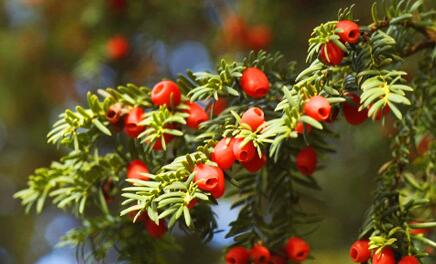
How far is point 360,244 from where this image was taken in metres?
1.08

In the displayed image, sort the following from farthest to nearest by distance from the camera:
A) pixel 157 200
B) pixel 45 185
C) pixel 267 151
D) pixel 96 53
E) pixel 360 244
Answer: pixel 96 53 → pixel 45 185 → pixel 267 151 → pixel 360 244 → pixel 157 200

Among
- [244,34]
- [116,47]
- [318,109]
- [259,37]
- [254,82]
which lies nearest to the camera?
[318,109]

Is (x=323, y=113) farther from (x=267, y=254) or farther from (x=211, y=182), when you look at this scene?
(x=267, y=254)

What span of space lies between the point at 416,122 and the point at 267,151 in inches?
14.2

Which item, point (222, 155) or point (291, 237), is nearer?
point (222, 155)

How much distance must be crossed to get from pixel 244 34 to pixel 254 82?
1385 millimetres

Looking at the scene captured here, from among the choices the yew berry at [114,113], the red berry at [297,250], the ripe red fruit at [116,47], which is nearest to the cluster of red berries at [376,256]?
the red berry at [297,250]

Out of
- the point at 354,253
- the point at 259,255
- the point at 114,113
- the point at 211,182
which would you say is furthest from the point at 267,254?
the point at 114,113

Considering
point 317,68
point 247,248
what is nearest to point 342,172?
point 247,248

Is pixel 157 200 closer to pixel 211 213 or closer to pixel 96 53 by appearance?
pixel 211 213

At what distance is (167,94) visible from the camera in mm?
1188

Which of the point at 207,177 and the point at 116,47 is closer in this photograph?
the point at 207,177

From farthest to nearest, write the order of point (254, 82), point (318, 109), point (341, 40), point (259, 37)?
point (259, 37) → point (254, 82) → point (341, 40) → point (318, 109)

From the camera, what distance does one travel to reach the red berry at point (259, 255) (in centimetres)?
120
